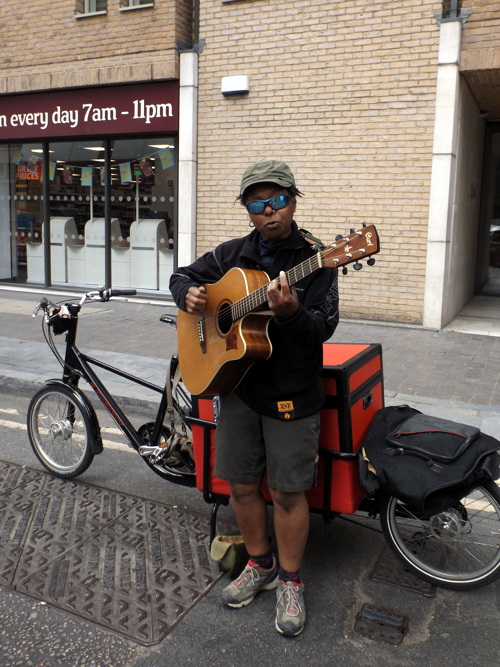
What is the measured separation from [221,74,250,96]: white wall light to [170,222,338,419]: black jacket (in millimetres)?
7499

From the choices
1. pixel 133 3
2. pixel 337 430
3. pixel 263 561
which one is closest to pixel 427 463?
pixel 337 430

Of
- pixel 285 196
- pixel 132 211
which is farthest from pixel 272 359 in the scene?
pixel 132 211

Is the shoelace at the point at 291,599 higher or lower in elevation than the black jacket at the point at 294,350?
lower

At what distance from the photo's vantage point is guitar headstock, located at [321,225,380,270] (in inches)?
91.9

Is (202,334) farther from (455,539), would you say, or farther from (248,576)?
(455,539)

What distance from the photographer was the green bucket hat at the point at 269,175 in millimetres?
2611

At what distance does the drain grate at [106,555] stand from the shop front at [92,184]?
25.7 feet

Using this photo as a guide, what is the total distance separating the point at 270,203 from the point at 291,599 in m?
1.66

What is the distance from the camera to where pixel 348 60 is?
9.02 meters

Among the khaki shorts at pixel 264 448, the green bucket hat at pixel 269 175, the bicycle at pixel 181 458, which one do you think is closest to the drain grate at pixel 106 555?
the bicycle at pixel 181 458

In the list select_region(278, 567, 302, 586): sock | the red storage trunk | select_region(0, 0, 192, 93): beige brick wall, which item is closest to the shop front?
select_region(0, 0, 192, 93): beige brick wall

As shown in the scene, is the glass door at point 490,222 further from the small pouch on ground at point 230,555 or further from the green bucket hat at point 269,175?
the small pouch on ground at point 230,555

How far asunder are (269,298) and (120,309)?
836 cm

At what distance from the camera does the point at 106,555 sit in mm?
3234
